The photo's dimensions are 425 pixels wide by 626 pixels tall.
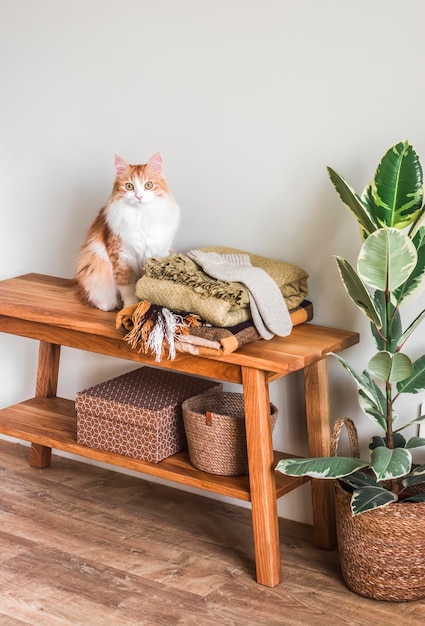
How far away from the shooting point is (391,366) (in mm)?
2055

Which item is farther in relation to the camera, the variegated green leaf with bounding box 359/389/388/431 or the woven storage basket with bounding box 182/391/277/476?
the woven storage basket with bounding box 182/391/277/476

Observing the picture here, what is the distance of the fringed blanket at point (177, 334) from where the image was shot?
2.18 meters

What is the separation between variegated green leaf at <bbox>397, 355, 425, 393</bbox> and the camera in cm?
216

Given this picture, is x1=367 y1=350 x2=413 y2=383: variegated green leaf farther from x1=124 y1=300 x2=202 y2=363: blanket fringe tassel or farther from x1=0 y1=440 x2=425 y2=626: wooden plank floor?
x1=0 y1=440 x2=425 y2=626: wooden plank floor

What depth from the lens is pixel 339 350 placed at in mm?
2389

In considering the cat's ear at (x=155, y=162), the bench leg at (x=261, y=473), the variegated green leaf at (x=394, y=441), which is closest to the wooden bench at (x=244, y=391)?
the bench leg at (x=261, y=473)

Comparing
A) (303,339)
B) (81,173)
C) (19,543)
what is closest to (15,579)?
(19,543)

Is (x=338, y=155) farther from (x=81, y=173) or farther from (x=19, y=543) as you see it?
(x=19, y=543)

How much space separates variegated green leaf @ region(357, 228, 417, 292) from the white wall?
41 centimetres

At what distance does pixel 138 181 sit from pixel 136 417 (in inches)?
26.3

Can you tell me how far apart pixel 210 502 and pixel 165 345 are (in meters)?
0.80

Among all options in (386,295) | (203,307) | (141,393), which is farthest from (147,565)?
(386,295)

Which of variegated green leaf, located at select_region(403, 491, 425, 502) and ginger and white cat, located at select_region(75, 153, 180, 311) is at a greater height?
ginger and white cat, located at select_region(75, 153, 180, 311)

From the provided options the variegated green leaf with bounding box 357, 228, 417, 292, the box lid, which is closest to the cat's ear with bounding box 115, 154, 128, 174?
the box lid
